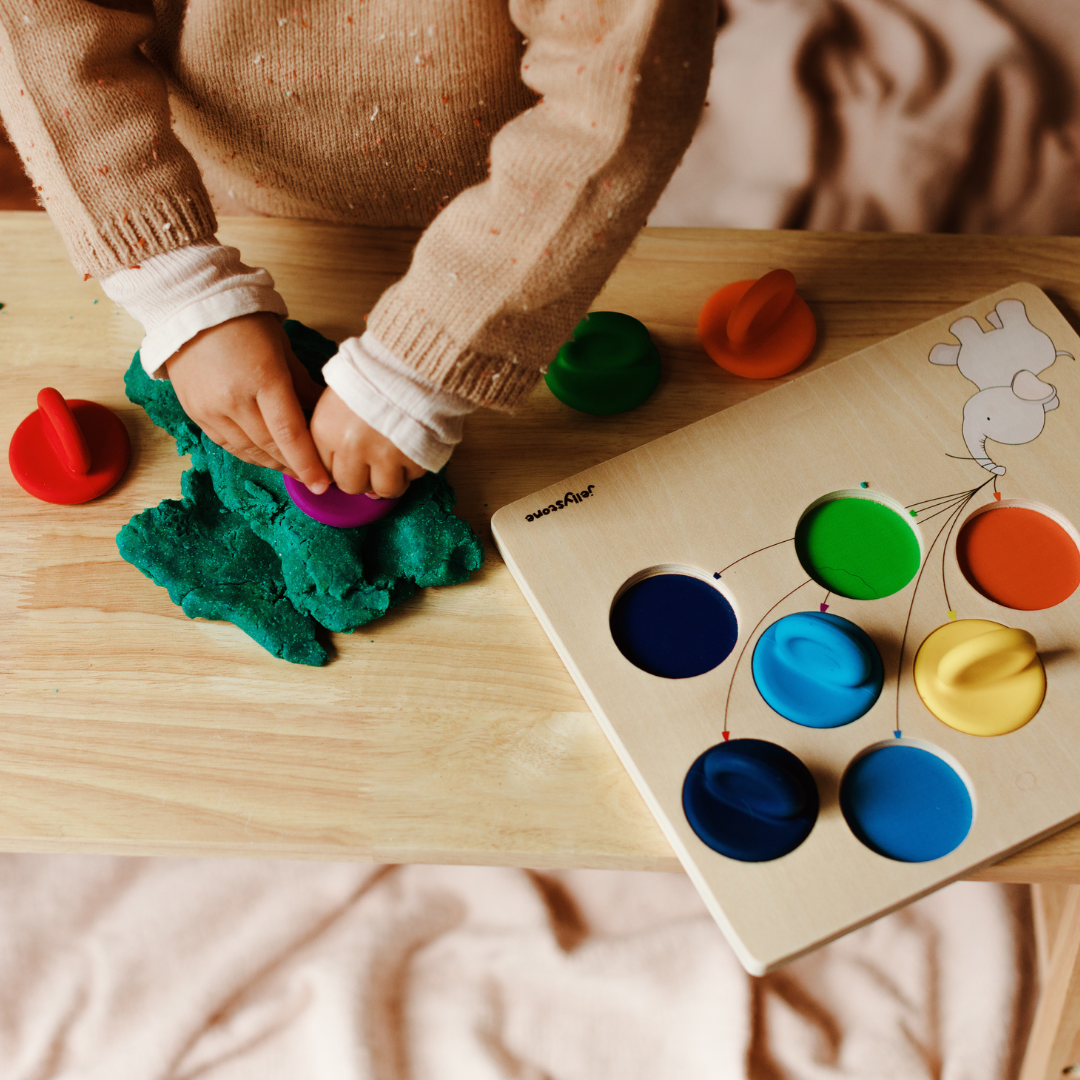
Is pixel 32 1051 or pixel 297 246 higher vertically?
pixel 297 246

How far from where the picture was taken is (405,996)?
74cm

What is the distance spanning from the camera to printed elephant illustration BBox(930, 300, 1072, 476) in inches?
19.9

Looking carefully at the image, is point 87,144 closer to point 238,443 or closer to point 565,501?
point 238,443

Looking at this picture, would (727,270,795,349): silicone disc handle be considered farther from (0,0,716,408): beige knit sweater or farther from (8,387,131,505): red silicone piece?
(8,387,131,505): red silicone piece

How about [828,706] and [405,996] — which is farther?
[405,996]

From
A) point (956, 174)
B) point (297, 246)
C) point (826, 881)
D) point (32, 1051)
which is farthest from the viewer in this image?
point (956, 174)

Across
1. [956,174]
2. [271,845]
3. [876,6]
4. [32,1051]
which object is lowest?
[32,1051]

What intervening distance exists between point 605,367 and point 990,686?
255 mm

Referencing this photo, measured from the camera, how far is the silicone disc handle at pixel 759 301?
52 cm

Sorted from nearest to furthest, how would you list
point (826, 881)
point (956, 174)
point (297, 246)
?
point (826, 881), point (297, 246), point (956, 174)

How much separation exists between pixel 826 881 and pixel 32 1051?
65cm

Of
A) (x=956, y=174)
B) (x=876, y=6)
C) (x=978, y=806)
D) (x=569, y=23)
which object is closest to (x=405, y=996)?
(x=978, y=806)

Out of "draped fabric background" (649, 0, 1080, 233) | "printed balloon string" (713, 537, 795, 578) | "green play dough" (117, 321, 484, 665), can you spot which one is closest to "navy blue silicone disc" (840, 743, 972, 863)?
"printed balloon string" (713, 537, 795, 578)

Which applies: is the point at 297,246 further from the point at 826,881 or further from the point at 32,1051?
the point at 32,1051
